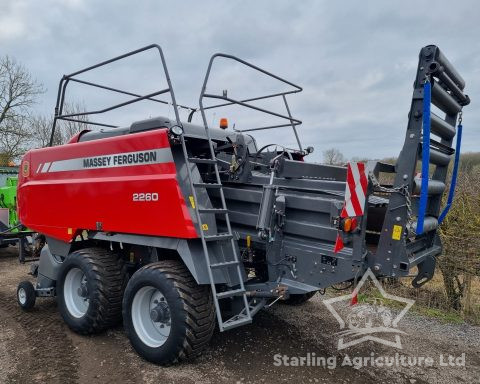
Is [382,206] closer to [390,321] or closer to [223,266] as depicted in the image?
[223,266]

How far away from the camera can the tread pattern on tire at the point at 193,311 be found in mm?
3342

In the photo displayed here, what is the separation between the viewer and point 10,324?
467 centimetres

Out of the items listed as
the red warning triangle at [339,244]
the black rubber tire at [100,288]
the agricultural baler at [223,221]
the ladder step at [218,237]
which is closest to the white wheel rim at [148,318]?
the agricultural baler at [223,221]

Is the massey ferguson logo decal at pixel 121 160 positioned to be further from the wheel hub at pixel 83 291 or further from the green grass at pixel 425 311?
the green grass at pixel 425 311

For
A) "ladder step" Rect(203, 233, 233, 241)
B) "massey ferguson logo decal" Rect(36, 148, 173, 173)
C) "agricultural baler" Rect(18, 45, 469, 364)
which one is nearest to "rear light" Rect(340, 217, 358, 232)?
"agricultural baler" Rect(18, 45, 469, 364)

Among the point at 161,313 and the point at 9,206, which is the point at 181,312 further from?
the point at 9,206

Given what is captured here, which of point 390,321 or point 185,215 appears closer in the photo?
→ point 185,215

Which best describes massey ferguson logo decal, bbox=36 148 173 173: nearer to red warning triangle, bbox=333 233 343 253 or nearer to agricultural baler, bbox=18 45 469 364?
agricultural baler, bbox=18 45 469 364

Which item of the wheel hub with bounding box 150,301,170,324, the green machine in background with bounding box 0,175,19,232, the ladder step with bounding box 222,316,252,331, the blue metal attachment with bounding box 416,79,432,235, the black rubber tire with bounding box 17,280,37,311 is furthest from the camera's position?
the green machine in background with bounding box 0,175,19,232

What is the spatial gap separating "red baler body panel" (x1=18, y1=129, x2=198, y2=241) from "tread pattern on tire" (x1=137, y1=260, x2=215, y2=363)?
1.22ft

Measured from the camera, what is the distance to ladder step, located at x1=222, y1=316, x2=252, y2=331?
10.8 ft

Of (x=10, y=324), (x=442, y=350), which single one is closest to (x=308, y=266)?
(x=442, y=350)

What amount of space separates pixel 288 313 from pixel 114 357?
2196mm

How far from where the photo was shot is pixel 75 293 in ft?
15.2
